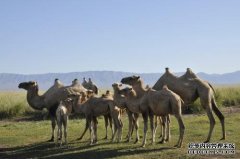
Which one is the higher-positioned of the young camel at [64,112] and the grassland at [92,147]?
the young camel at [64,112]

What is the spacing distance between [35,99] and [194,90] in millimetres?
7091

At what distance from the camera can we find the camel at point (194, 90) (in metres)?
16.0

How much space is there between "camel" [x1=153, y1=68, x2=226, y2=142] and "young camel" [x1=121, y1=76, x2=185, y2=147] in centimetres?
85

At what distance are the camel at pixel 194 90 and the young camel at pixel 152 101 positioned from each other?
848 mm

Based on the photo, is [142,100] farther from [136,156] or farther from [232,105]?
[232,105]

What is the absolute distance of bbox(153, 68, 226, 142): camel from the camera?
16.0m

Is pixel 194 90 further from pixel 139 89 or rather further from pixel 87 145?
pixel 87 145

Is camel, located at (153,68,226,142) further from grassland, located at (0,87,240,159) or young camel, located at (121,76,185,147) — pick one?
grassland, located at (0,87,240,159)

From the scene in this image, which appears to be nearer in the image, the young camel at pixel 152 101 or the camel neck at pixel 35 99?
the young camel at pixel 152 101

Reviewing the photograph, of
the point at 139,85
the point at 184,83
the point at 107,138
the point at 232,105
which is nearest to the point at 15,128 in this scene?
the point at 107,138

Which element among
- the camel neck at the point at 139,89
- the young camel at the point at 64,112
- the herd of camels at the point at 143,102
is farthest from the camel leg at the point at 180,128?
the young camel at the point at 64,112

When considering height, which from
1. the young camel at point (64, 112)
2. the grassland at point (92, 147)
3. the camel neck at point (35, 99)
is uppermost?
the camel neck at point (35, 99)

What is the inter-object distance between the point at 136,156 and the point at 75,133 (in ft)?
24.9

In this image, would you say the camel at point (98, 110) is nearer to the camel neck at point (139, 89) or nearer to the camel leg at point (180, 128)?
the camel neck at point (139, 89)
